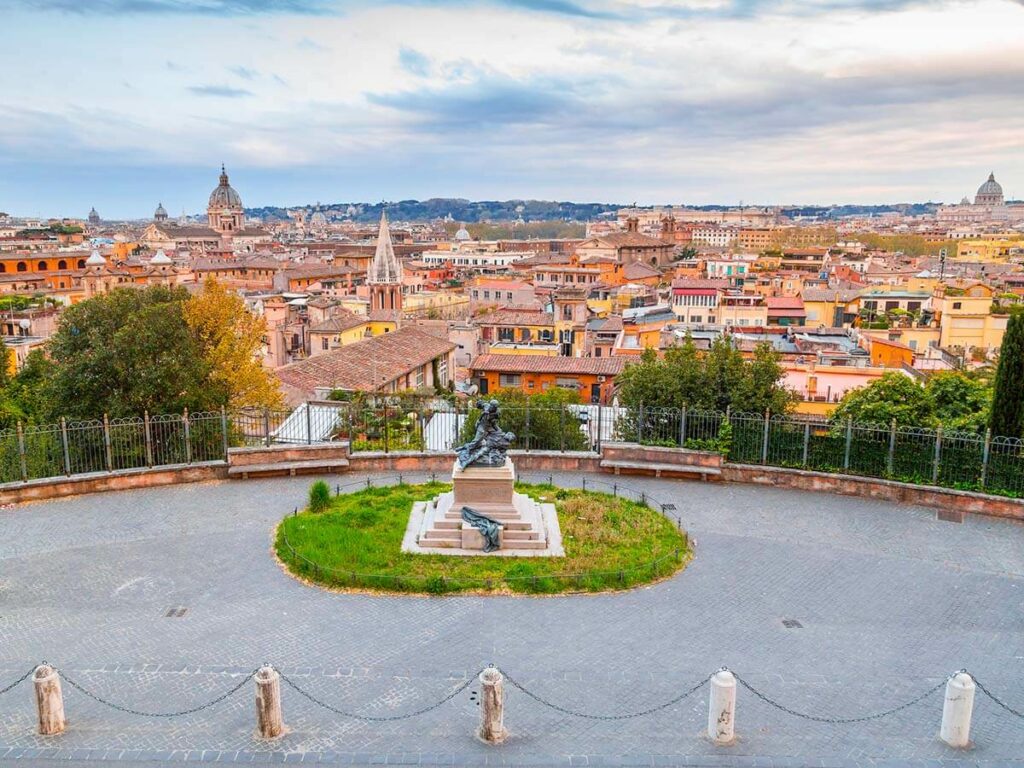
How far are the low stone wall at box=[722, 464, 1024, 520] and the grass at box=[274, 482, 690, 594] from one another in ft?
10.1

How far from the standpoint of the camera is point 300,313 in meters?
63.7

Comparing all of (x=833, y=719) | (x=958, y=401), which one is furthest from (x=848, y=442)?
(x=833, y=719)

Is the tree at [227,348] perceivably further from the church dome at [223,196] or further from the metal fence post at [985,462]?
the church dome at [223,196]

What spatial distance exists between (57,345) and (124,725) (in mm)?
16050

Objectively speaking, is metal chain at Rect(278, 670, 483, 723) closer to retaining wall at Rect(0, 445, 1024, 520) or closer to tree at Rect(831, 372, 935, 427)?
retaining wall at Rect(0, 445, 1024, 520)

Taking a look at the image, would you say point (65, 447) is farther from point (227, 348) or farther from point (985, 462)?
point (985, 462)

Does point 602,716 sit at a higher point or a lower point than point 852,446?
lower

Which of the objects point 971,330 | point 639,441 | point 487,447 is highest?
point 487,447

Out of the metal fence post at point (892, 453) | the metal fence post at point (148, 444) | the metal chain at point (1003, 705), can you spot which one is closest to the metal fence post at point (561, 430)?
the metal fence post at point (892, 453)

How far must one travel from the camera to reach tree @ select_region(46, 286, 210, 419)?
789 inches

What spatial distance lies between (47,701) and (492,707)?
4388 millimetres

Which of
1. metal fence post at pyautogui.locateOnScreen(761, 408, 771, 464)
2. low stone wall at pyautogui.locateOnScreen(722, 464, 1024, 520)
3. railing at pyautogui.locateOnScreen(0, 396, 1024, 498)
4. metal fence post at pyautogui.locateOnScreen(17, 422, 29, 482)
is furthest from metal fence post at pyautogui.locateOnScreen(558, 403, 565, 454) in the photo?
metal fence post at pyautogui.locateOnScreen(17, 422, 29, 482)

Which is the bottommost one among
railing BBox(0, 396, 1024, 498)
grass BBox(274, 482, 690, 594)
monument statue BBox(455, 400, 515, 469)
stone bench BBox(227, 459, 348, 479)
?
grass BBox(274, 482, 690, 594)

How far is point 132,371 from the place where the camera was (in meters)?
20.2
